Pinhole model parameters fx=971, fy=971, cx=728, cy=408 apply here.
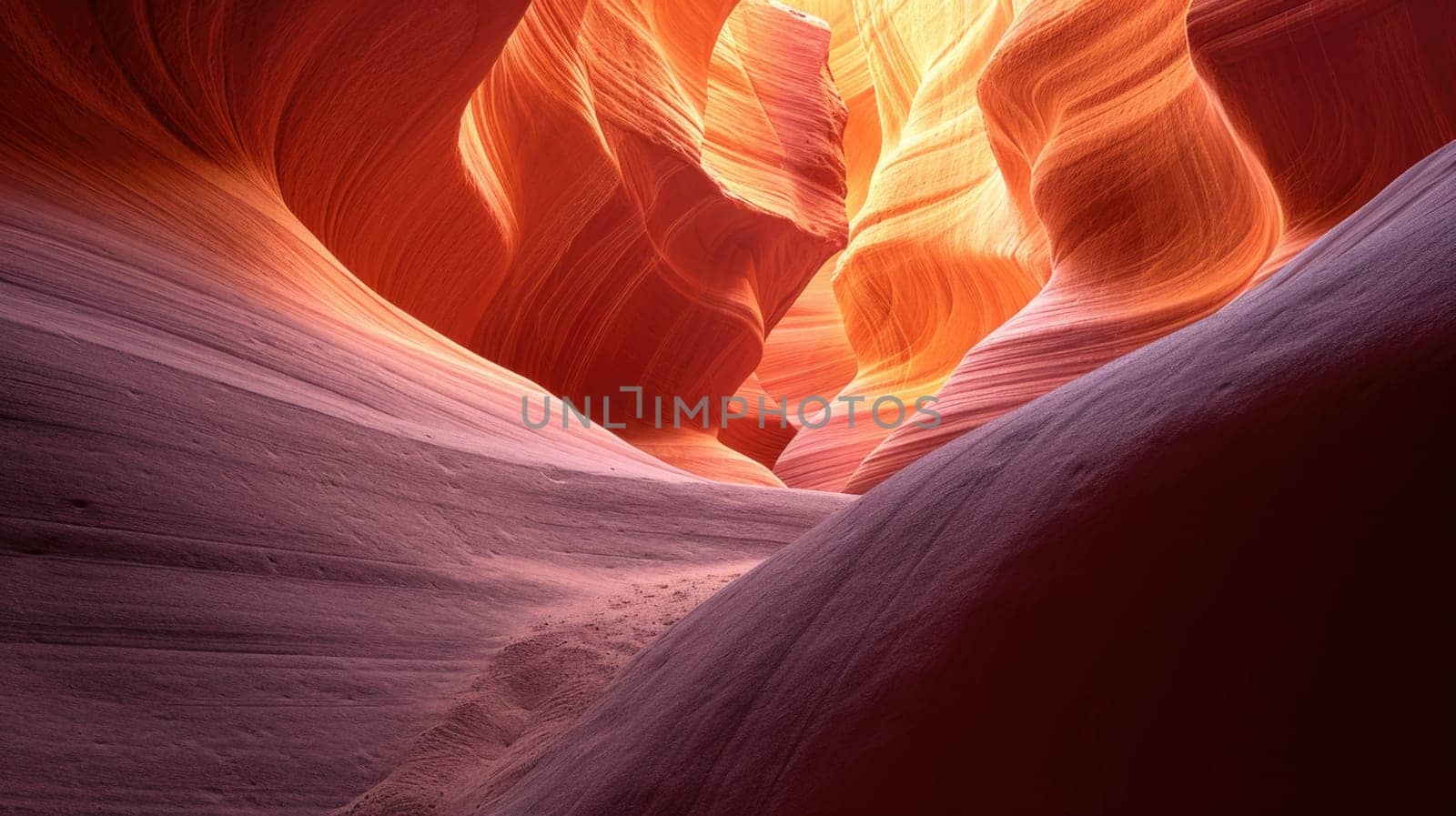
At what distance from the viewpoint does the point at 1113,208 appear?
21.6 ft

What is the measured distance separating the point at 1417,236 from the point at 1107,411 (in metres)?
0.38

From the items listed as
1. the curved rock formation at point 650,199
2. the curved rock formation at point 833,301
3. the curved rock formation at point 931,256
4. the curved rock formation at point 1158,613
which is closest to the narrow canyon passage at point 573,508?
the curved rock formation at point 1158,613

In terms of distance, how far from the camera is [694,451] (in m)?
7.80

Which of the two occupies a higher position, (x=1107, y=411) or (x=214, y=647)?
(x=1107, y=411)

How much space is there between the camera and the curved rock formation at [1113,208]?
606cm

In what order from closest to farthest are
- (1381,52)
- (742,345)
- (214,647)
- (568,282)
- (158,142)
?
1. (214,647)
2. (158,142)
3. (1381,52)
4. (568,282)
5. (742,345)

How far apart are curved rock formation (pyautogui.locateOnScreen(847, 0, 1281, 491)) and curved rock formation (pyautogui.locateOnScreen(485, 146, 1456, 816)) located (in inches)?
189

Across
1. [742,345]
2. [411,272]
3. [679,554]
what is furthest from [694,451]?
[679,554]

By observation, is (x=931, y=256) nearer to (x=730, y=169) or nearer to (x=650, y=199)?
(x=730, y=169)

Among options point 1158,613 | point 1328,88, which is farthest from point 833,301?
point 1158,613

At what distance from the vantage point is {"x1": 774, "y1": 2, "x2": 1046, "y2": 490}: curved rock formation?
9.24 metres

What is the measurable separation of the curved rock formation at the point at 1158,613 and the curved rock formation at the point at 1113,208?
15.8ft

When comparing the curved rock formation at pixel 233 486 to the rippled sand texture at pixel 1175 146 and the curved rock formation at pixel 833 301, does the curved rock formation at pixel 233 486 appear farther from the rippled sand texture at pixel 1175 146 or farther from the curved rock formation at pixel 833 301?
the curved rock formation at pixel 833 301

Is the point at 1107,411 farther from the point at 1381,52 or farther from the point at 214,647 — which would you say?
the point at 1381,52
